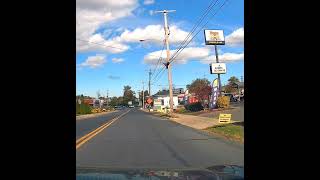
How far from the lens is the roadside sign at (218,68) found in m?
63.1

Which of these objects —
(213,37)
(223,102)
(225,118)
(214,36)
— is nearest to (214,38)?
(213,37)

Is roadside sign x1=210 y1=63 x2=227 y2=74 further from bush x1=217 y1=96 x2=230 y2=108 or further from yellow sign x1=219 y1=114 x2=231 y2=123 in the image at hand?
yellow sign x1=219 y1=114 x2=231 y2=123

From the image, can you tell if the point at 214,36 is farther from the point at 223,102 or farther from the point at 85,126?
the point at 85,126

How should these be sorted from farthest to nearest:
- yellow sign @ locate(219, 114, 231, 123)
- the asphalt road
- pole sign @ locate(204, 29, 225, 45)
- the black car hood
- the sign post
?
1. pole sign @ locate(204, 29, 225, 45)
2. the sign post
3. yellow sign @ locate(219, 114, 231, 123)
4. the asphalt road
5. the black car hood

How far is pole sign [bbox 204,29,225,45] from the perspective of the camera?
63.2 meters

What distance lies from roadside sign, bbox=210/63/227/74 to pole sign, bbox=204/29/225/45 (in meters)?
2.85

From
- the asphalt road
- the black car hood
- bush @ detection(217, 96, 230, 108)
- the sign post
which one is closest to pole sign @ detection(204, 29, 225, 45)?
the sign post

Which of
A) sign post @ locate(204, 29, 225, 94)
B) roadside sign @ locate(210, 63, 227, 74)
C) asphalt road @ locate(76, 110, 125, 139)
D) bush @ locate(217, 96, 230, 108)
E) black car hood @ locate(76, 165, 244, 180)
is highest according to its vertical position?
sign post @ locate(204, 29, 225, 94)

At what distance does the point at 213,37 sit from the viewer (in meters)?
64.3
